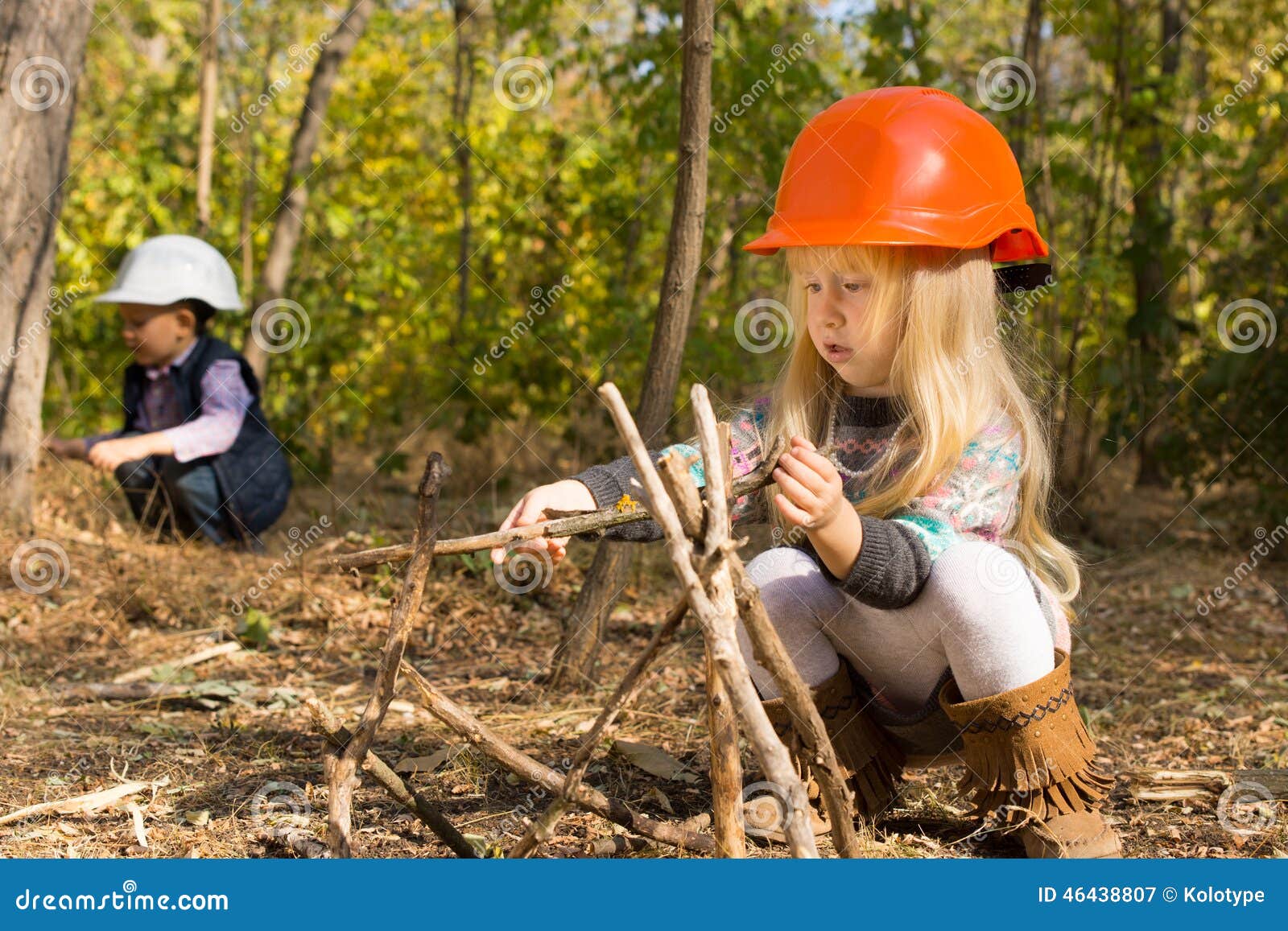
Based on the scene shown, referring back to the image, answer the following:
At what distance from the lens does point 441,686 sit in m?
3.04

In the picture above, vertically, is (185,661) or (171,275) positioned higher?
(171,275)

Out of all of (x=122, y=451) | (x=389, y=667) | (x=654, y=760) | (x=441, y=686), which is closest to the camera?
(x=389, y=667)

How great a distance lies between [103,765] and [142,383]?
8.03 feet

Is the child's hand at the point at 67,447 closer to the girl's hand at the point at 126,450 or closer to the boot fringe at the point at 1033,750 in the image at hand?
the girl's hand at the point at 126,450

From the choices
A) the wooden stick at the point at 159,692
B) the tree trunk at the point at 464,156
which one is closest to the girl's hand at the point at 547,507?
the wooden stick at the point at 159,692

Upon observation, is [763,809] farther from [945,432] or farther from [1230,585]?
[1230,585]

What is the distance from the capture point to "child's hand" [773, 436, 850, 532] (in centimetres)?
170

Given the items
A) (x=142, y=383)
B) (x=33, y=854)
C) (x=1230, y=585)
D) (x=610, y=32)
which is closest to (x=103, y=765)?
(x=33, y=854)

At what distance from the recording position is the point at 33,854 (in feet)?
6.43

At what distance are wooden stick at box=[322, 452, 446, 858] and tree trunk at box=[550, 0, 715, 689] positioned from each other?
1113mm

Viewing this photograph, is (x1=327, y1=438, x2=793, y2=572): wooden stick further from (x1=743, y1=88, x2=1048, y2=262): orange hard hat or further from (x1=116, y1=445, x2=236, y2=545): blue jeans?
(x1=116, y1=445, x2=236, y2=545): blue jeans

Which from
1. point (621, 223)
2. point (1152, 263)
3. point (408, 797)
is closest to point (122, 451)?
point (621, 223)

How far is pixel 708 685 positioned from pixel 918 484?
57 centimetres

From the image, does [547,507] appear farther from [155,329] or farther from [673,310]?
[155,329]
